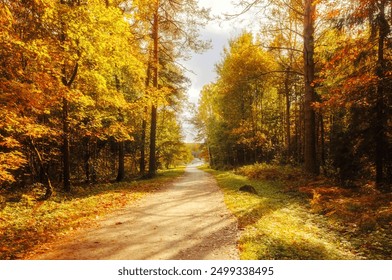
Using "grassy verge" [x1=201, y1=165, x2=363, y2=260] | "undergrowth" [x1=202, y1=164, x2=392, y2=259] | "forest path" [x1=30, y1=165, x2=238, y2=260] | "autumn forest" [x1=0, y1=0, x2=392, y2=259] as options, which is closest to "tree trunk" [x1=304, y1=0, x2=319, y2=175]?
"autumn forest" [x1=0, y1=0, x2=392, y2=259]

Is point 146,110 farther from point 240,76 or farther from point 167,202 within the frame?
point 167,202

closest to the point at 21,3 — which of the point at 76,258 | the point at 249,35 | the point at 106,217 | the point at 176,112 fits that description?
the point at 106,217

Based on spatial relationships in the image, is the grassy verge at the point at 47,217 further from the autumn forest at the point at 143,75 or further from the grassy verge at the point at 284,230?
the grassy verge at the point at 284,230

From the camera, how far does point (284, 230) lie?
655 centimetres

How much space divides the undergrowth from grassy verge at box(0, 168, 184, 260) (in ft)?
13.8

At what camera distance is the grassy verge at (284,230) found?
5164mm

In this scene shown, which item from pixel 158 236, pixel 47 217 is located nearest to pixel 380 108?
pixel 158 236

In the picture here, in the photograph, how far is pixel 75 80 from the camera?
39.3 ft

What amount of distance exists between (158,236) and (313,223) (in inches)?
177

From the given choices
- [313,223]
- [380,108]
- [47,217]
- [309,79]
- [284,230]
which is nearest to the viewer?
[284,230]

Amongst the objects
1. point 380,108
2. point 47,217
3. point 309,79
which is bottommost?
point 47,217

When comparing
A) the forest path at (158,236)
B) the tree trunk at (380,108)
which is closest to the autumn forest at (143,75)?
the tree trunk at (380,108)

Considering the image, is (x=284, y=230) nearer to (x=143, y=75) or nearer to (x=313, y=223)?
(x=313, y=223)
